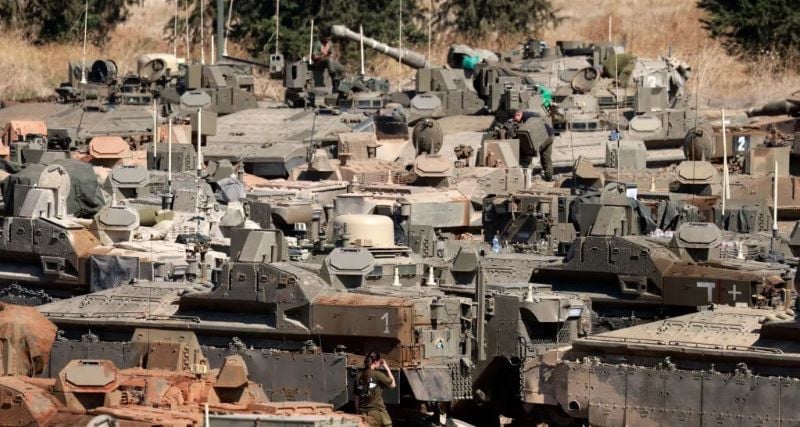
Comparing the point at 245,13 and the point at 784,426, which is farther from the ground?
the point at 245,13

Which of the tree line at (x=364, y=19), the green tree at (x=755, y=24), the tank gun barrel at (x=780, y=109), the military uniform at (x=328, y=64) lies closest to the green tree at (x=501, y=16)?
the tree line at (x=364, y=19)

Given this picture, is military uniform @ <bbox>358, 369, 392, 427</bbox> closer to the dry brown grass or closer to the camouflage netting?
the camouflage netting

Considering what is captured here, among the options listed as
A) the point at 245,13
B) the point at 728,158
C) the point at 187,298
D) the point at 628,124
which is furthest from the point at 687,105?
the point at 187,298

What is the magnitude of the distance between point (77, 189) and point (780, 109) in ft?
84.3

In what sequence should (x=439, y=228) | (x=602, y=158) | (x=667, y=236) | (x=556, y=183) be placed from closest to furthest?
(x=667, y=236), (x=439, y=228), (x=556, y=183), (x=602, y=158)

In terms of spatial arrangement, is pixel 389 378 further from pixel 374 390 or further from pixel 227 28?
pixel 227 28

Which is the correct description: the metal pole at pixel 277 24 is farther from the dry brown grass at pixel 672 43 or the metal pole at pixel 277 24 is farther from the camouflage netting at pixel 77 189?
the camouflage netting at pixel 77 189

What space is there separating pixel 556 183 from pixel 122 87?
53.9ft

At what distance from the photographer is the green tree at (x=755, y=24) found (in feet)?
273

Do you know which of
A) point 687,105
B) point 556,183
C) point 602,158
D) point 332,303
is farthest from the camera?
point 687,105

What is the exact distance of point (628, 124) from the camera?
226 ft

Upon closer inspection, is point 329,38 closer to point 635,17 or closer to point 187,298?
point 635,17

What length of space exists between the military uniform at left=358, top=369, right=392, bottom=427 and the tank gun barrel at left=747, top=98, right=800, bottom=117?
3321 cm

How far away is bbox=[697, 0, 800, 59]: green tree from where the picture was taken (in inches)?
3278
